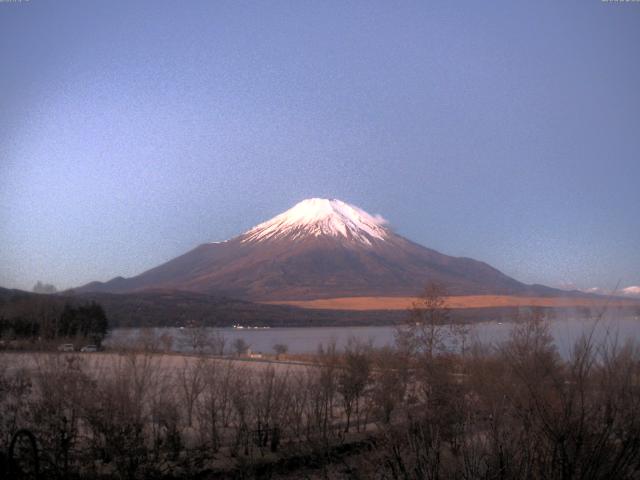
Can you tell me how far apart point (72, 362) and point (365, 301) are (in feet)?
234

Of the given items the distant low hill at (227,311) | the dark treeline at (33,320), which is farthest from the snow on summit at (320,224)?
the dark treeline at (33,320)

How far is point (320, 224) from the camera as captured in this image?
125312mm

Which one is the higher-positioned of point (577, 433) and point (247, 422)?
point (577, 433)

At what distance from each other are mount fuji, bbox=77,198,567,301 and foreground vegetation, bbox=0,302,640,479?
6793 centimetres

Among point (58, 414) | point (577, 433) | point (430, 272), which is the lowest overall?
point (58, 414)

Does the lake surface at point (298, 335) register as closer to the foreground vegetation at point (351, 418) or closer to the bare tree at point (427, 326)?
the bare tree at point (427, 326)

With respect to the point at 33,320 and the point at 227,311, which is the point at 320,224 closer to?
the point at 227,311

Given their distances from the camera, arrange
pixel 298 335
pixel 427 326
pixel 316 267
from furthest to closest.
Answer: pixel 316 267, pixel 298 335, pixel 427 326

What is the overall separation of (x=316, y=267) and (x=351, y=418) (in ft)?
283

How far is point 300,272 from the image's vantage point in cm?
10131

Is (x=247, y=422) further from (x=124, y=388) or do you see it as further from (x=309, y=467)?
(x=124, y=388)

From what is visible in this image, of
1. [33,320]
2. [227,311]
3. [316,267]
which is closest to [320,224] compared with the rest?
[316,267]

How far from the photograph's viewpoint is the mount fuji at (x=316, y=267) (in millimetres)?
92250

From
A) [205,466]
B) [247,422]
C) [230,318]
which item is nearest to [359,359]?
[247,422]
